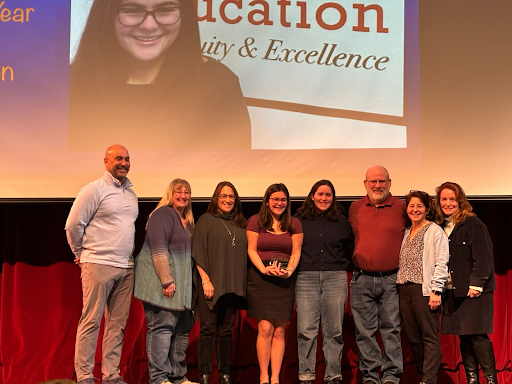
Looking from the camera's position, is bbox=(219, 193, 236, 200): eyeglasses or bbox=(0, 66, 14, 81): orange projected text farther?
bbox=(0, 66, 14, 81): orange projected text

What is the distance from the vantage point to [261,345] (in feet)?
11.9

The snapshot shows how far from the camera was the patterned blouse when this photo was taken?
3.55 m

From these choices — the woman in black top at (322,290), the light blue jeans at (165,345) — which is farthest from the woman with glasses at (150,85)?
the light blue jeans at (165,345)

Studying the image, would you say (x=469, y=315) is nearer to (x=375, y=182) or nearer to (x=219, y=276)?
(x=375, y=182)

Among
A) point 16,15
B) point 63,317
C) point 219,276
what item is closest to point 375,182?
point 219,276

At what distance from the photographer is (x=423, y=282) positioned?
3521 millimetres

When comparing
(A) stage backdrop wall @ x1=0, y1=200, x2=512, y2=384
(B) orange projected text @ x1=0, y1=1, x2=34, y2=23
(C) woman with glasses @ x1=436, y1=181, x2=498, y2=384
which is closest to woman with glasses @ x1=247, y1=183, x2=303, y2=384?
(A) stage backdrop wall @ x1=0, y1=200, x2=512, y2=384

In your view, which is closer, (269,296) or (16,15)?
(269,296)

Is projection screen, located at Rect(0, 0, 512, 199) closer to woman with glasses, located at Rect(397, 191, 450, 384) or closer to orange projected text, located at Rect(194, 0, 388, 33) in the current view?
orange projected text, located at Rect(194, 0, 388, 33)

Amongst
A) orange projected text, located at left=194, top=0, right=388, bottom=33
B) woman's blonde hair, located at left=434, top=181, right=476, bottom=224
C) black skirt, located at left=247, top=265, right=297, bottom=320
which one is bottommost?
black skirt, located at left=247, top=265, right=297, bottom=320

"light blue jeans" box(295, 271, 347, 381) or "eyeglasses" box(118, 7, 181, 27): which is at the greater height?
"eyeglasses" box(118, 7, 181, 27)

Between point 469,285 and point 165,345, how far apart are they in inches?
75.9

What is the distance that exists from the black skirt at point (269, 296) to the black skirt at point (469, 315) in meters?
0.99

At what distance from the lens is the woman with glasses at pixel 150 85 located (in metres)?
4.07
